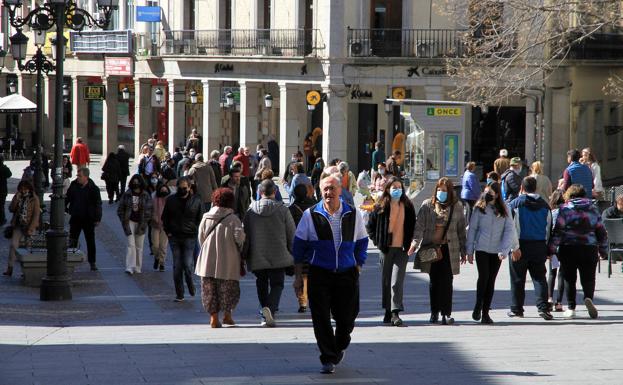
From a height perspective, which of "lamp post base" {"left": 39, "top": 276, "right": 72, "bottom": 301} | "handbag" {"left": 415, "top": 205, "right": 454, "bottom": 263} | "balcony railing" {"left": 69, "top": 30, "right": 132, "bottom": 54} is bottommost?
"lamp post base" {"left": 39, "top": 276, "right": 72, "bottom": 301}

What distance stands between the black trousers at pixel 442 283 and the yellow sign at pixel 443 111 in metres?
16.1

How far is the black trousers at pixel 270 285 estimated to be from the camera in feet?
49.6

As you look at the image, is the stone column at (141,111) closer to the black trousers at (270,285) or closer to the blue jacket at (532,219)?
the black trousers at (270,285)

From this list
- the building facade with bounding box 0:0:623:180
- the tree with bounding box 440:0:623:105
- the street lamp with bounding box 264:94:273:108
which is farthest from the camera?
the street lamp with bounding box 264:94:273:108

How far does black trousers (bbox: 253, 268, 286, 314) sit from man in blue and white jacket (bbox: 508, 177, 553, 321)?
264cm

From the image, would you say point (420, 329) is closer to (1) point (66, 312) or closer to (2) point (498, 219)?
(2) point (498, 219)

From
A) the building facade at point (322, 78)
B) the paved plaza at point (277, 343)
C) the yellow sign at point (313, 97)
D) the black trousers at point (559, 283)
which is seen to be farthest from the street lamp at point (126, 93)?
the black trousers at point (559, 283)

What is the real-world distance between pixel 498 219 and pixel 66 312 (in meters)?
5.49

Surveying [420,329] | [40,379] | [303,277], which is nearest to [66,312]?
[303,277]

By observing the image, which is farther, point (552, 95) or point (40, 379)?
point (552, 95)

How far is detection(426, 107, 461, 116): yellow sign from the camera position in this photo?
3105 centimetres

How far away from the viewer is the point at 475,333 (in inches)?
565

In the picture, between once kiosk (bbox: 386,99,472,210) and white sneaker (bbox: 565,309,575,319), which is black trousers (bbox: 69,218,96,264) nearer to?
white sneaker (bbox: 565,309,575,319)

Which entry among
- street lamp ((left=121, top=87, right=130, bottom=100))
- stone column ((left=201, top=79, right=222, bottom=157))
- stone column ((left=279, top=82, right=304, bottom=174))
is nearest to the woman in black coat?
stone column ((left=279, top=82, right=304, bottom=174))
